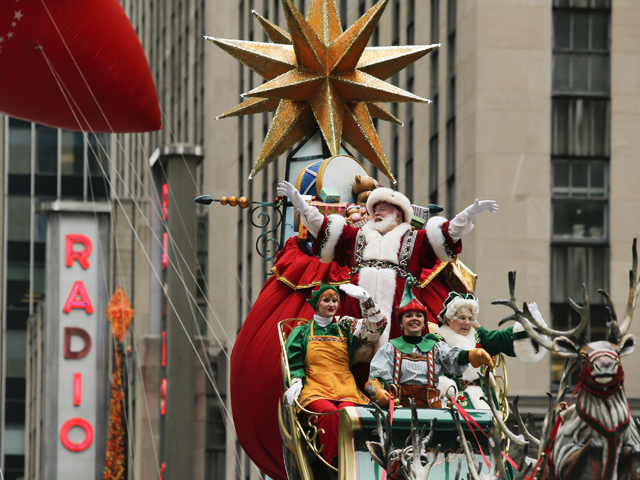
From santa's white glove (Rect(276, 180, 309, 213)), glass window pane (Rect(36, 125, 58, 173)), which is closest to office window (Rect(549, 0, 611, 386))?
Answer: santa's white glove (Rect(276, 180, 309, 213))

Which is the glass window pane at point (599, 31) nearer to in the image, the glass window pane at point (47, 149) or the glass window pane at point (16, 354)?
the glass window pane at point (16, 354)

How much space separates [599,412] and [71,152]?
65966 millimetres

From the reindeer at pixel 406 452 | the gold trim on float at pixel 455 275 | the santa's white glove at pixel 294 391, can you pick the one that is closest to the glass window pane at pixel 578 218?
the gold trim on float at pixel 455 275

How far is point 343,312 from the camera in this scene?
496 inches

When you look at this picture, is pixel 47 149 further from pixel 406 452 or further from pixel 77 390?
pixel 406 452

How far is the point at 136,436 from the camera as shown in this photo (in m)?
40.3

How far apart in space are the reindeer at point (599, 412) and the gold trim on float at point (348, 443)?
272 cm

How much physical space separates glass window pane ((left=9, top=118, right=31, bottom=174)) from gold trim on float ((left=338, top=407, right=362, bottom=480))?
2479 inches

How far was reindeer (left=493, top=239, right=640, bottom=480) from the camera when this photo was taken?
7.59m

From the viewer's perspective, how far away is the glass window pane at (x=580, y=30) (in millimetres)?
27203

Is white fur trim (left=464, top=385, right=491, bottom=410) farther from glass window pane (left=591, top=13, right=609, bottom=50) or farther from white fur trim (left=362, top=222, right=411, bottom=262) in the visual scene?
glass window pane (left=591, top=13, right=609, bottom=50)

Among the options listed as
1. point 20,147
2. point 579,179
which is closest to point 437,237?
point 579,179

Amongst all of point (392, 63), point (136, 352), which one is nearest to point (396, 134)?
point (136, 352)

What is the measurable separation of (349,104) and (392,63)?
0.69 meters
